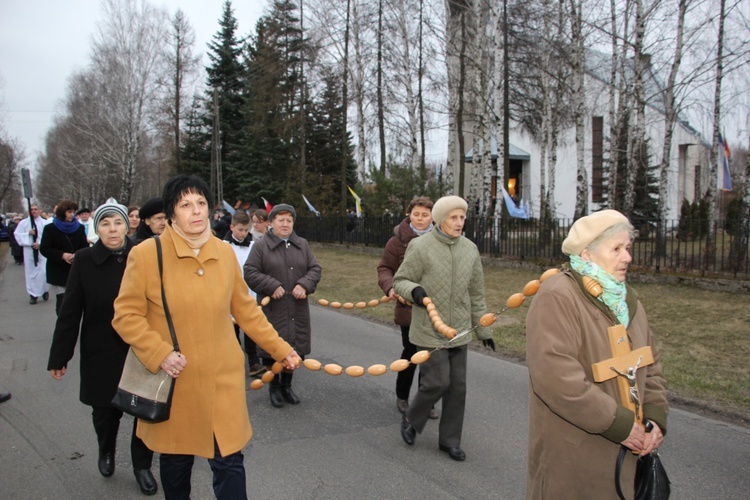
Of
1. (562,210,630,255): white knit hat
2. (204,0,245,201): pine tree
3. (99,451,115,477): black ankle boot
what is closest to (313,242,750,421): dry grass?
(562,210,630,255): white knit hat

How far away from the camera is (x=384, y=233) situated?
20.8 m

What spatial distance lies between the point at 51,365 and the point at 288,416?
227cm

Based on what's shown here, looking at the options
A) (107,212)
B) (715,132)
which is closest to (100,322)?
(107,212)

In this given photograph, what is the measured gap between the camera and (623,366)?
2289 millimetres

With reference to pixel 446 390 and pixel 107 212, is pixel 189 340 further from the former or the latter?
Answer: pixel 446 390

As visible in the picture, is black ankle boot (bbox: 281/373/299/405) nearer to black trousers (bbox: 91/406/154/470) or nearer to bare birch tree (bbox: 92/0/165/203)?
black trousers (bbox: 91/406/154/470)

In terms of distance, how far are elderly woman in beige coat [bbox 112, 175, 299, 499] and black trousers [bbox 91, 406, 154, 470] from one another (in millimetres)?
1010

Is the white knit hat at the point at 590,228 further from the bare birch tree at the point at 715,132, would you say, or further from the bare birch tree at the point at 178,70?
the bare birch tree at the point at 178,70

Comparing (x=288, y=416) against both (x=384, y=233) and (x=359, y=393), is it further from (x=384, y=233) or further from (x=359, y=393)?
(x=384, y=233)

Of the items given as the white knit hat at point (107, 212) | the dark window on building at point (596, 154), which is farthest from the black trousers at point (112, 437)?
the dark window on building at point (596, 154)

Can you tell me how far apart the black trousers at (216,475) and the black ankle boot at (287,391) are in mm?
2652

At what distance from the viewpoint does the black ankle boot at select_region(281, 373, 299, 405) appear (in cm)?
555

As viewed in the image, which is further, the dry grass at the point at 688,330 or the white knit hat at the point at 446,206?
the dry grass at the point at 688,330

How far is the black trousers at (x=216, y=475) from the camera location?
2.79 metres
